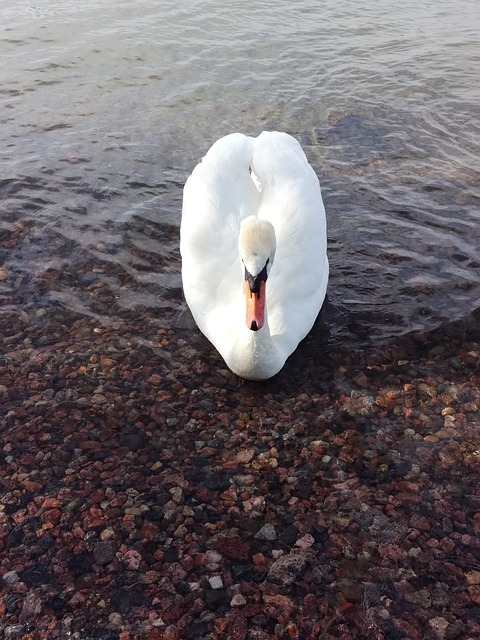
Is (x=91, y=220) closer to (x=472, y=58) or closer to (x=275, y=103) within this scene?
(x=275, y=103)

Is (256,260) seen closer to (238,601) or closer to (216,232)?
(216,232)

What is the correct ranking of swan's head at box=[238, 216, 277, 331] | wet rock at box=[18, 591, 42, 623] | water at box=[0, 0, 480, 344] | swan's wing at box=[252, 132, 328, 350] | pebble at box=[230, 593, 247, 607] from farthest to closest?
water at box=[0, 0, 480, 344] < swan's wing at box=[252, 132, 328, 350] < swan's head at box=[238, 216, 277, 331] < pebble at box=[230, 593, 247, 607] < wet rock at box=[18, 591, 42, 623]

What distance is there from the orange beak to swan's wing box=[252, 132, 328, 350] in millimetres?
652

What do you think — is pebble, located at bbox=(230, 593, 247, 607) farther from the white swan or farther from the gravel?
the white swan

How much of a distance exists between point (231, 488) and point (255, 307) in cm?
127

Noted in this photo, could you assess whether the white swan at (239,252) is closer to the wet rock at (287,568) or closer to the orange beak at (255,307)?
the orange beak at (255,307)

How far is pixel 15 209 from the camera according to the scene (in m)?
7.76

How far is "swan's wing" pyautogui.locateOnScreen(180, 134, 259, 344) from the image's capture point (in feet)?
18.7

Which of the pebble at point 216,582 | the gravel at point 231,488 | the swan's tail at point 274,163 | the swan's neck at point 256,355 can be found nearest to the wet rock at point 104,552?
the gravel at point 231,488

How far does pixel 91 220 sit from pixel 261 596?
16.4 ft

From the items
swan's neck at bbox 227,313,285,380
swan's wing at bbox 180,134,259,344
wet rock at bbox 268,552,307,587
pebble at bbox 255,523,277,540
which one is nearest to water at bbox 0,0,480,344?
swan's wing at bbox 180,134,259,344

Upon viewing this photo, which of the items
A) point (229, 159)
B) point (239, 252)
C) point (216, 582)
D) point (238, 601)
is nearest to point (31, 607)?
point (216, 582)

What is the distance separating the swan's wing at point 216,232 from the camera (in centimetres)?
570

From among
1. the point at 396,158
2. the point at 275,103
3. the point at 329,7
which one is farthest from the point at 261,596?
the point at 329,7
